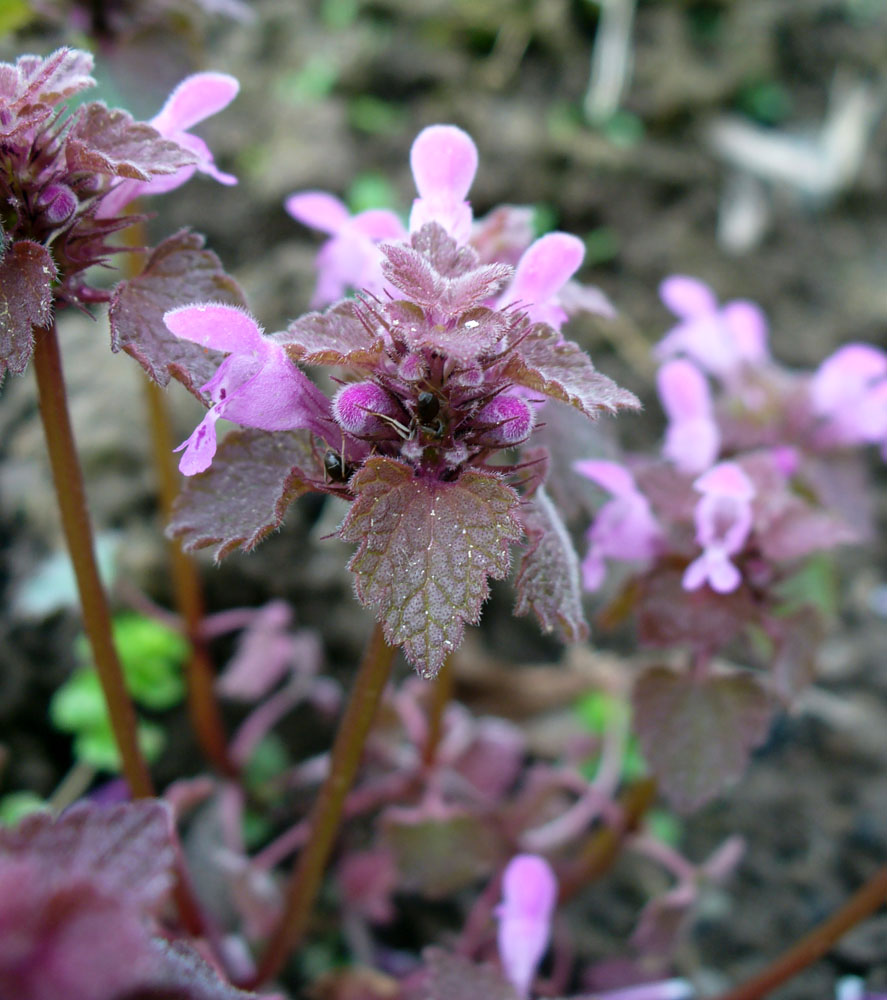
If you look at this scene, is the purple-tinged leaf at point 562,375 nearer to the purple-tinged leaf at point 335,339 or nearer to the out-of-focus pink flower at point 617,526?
the purple-tinged leaf at point 335,339

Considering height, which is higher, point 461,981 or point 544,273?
Answer: point 544,273

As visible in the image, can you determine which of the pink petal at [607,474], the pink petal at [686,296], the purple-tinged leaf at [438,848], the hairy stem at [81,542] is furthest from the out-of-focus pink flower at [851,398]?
the hairy stem at [81,542]

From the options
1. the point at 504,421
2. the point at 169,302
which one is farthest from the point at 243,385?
the point at 504,421

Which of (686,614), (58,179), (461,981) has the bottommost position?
(461,981)

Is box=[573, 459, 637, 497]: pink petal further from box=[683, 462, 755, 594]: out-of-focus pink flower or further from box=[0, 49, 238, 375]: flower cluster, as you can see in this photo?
box=[0, 49, 238, 375]: flower cluster

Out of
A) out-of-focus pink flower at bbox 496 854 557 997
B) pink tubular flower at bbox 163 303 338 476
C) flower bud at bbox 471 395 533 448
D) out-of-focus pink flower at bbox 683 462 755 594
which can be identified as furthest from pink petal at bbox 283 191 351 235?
out-of-focus pink flower at bbox 496 854 557 997

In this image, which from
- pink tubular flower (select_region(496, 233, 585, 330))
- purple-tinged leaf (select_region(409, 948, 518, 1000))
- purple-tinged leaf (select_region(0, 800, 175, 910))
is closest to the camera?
purple-tinged leaf (select_region(0, 800, 175, 910))

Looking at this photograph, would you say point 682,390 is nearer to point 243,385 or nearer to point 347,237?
point 347,237
